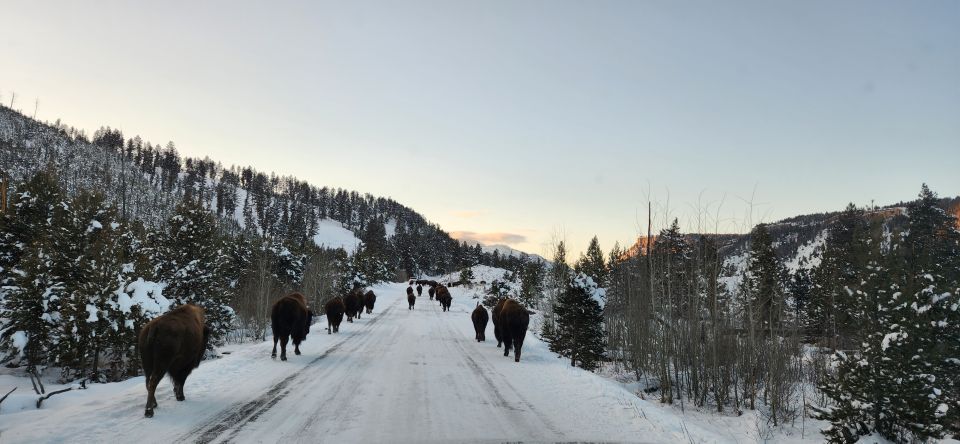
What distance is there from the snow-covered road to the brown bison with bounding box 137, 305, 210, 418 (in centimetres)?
35

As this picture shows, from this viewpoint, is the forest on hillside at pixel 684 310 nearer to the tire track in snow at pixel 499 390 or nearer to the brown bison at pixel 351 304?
the tire track in snow at pixel 499 390

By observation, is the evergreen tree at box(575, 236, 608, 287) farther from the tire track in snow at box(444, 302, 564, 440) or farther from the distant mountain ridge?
the distant mountain ridge

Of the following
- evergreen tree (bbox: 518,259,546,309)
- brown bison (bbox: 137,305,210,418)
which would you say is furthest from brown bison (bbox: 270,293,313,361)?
evergreen tree (bbox: 518,259,546,309)

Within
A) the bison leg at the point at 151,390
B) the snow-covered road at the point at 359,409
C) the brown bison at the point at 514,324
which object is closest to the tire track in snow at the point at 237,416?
the snow-covered road at the point at 359,409

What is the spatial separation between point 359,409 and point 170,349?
2.65 meters

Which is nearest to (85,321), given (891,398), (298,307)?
(298,307)

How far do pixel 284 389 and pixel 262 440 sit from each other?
2.70m

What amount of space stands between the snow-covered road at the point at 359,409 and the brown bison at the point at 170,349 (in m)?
0.35

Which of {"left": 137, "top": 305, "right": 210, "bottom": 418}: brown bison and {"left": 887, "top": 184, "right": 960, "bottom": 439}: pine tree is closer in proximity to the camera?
{"left": 887, "top": 184, "right": 960, "bottom": 439}: pine tree

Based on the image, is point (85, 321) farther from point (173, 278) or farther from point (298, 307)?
point (173, 278)

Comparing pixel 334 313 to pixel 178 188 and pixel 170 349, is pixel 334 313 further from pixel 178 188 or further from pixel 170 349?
pixel 178 188

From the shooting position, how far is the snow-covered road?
5.47 meters

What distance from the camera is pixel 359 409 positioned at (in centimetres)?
671

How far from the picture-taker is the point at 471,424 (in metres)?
6.23
